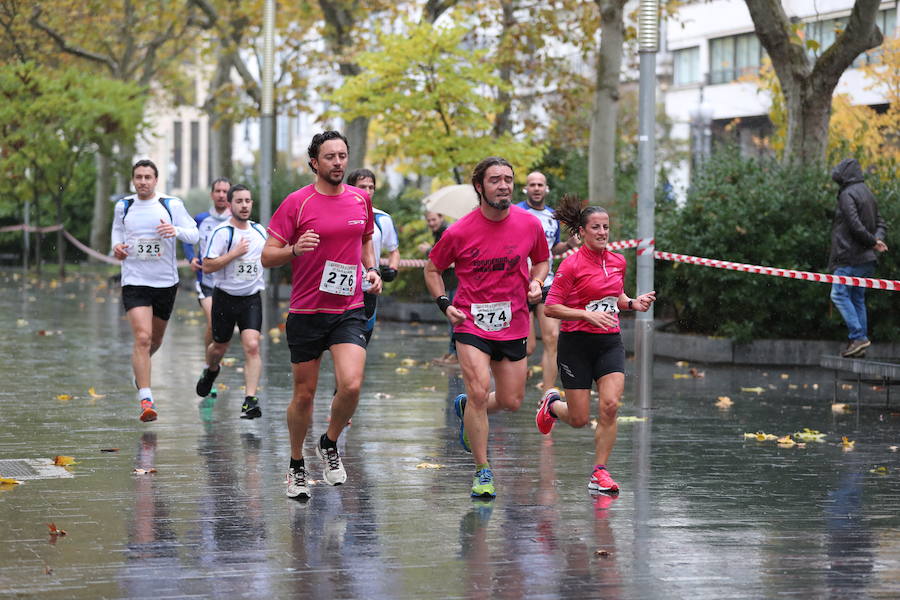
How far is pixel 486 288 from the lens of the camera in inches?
333

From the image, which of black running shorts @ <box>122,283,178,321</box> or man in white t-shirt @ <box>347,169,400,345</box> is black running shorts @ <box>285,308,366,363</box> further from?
black running shorts @ <box>122,283,178,321</box>

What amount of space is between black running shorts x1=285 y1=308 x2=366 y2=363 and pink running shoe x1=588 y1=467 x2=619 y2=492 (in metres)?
1.52

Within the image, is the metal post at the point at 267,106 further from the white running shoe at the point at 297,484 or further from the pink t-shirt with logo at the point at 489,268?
the white running shoe at the point at 297,484

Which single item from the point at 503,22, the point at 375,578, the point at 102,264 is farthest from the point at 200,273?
the point at 102,264

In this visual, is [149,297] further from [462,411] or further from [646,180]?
[646,180]

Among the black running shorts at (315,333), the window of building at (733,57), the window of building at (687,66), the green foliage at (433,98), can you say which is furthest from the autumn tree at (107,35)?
the black running shorts at (315,333)

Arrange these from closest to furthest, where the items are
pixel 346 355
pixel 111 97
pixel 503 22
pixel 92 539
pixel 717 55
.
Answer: pixel 92 539, pixel 346 355, pixel 503 22, pixel 111 97, pixel 717 55

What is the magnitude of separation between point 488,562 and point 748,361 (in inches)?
430

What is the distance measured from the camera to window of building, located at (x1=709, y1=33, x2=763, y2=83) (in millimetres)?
55969

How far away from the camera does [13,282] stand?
3778cm

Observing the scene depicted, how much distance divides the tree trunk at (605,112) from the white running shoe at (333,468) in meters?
14.7

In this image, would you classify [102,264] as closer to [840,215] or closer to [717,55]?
[717,55]

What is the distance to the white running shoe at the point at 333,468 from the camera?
855 cm

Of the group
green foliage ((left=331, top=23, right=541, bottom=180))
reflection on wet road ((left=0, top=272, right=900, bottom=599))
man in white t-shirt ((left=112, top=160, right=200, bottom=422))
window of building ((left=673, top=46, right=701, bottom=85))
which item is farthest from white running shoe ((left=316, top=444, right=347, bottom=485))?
window of building ((left=673, top=46, right=701, bottom=85))
